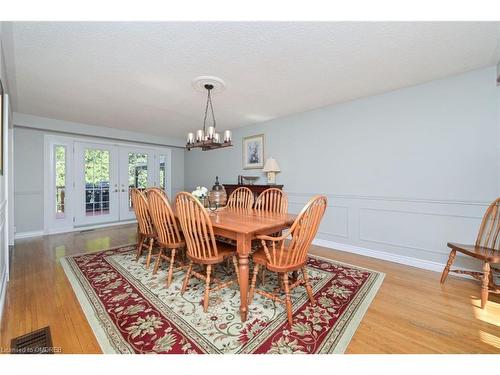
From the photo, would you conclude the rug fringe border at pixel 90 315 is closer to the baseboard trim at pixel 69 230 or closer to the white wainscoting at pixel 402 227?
the baseboard trim at pixel 69 230

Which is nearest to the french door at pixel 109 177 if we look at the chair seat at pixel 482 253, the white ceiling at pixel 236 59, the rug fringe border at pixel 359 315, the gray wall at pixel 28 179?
the gray wall at pixel 28 179

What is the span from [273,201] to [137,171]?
168 inches

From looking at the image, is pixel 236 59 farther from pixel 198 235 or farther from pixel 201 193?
pixel 198 235

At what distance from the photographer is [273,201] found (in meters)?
2.74

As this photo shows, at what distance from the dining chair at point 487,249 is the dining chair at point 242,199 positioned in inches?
86.8

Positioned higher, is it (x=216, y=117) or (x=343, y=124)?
(x=216, y=117)

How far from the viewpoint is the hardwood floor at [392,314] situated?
4.44 ft

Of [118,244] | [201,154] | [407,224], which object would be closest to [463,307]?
[407,224]

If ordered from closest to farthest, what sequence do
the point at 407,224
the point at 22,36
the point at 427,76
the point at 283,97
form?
the point at 22,36 → the point at 427,76 → the point at 407,224 → the point at 283,97

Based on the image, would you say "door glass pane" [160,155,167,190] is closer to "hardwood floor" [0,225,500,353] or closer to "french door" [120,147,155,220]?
"french door" [120,147,155,220]
